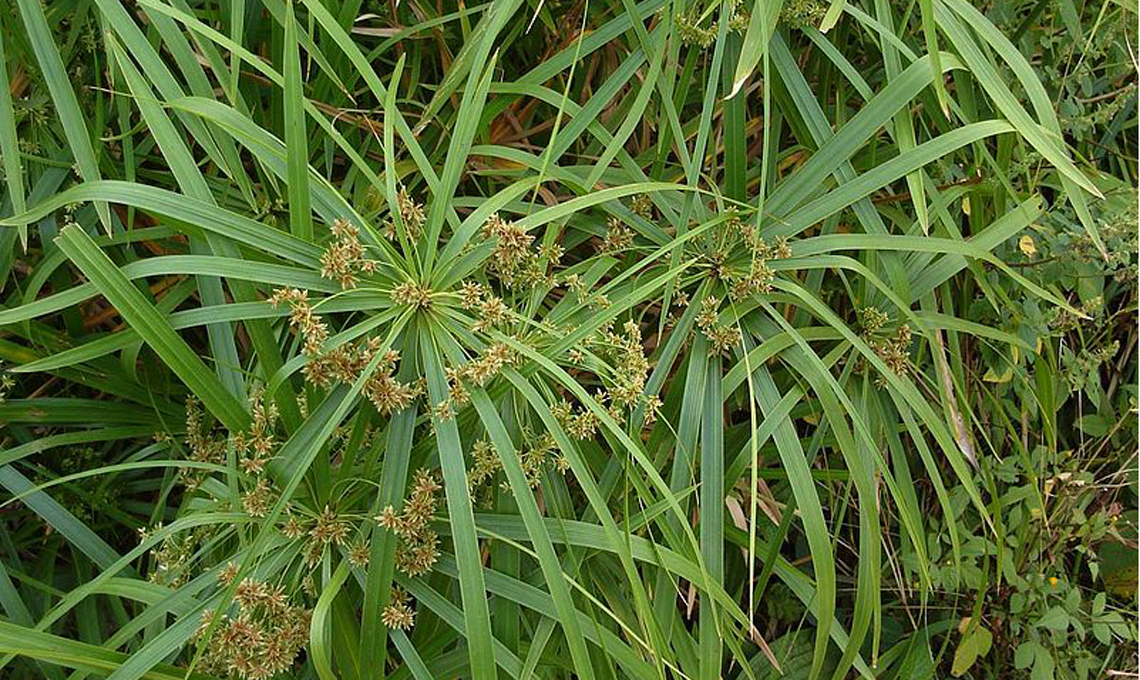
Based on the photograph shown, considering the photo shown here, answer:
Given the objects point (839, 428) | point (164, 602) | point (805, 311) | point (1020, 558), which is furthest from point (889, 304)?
point (164, 602)

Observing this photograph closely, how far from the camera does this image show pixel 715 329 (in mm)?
1016

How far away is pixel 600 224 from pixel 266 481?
451 mm

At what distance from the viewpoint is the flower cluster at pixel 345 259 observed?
83cm

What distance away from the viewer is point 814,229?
1.31m

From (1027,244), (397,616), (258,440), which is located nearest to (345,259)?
(258,440)

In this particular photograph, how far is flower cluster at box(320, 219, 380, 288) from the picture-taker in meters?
0.83

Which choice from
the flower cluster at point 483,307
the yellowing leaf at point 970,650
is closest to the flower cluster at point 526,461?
the flower cluster at point 483,307

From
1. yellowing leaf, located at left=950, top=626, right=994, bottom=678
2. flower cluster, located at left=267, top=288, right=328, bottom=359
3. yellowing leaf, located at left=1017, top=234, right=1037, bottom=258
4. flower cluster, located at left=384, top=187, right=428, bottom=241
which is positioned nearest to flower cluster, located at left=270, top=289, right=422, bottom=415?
flower cluster, located at left=267, top=288, right=328, bottom=359

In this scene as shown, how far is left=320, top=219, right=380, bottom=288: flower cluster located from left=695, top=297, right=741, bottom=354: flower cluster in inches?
12.8

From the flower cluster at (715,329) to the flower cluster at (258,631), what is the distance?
43cm

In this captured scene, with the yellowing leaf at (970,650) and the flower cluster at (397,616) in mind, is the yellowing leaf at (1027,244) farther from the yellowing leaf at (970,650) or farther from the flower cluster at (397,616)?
the flower cluster at (397,616)

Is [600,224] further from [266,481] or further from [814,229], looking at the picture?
[266,481]

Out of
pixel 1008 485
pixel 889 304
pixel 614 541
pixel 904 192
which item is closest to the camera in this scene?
pixel 614 541

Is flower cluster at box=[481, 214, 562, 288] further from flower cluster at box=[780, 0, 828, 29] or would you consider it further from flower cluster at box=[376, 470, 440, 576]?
flower cluster at box=[780, 0, 828, 29]
